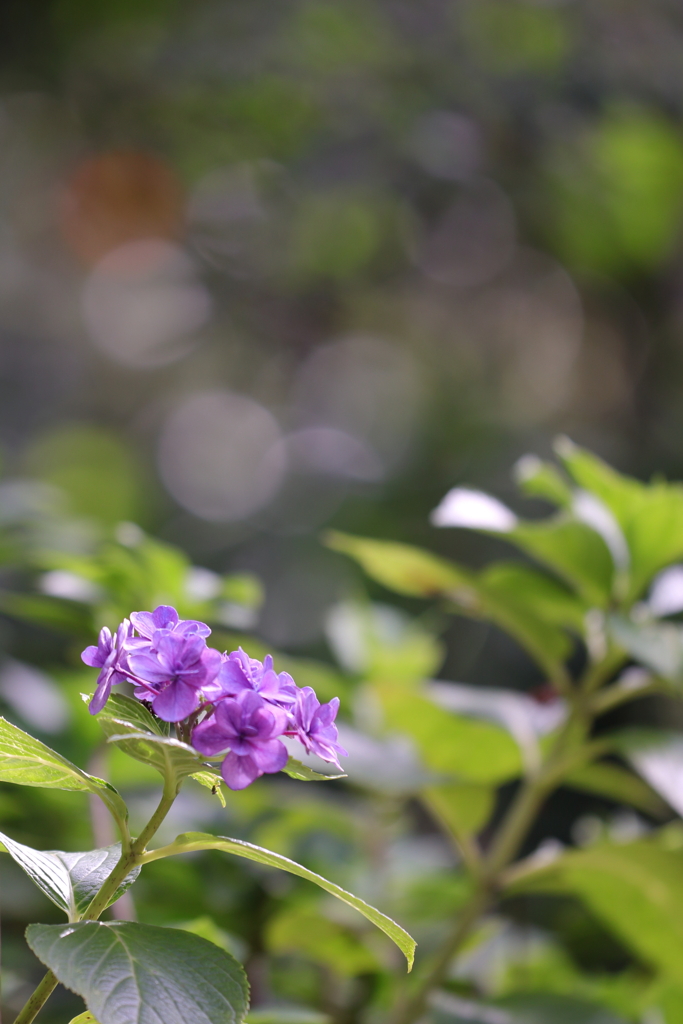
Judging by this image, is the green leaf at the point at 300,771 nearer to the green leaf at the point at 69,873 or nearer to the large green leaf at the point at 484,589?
the green leaf at the point at 69,873

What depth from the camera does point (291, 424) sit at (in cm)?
341

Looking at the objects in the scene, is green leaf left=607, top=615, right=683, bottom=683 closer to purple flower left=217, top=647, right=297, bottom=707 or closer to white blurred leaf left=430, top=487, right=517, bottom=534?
white blurred leaf left=430, top=487, right=517, bottom=534

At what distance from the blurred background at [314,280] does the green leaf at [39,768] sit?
0.44 metres

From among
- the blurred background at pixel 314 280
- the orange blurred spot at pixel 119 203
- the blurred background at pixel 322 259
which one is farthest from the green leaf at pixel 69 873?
the orange blurred spot at pixel 119 203

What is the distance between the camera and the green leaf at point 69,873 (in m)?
0.36

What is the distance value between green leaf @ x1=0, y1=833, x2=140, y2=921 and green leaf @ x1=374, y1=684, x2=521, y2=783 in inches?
15.5

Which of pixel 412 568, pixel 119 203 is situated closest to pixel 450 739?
pixel 412 568

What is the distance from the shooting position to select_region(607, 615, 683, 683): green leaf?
59 cm

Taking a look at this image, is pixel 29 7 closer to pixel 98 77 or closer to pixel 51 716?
pixel 98 77

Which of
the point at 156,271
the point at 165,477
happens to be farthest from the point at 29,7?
the point at 165,477

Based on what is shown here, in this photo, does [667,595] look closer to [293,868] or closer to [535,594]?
[535,594]

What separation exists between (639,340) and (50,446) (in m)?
2.04

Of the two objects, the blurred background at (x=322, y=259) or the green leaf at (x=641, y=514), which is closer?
the green leaf at (x=641, y=514)

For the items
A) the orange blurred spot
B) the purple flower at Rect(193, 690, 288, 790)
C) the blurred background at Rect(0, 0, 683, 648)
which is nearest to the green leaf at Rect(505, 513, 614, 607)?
the purple flower at Rect(193, 690, 288, 790)
